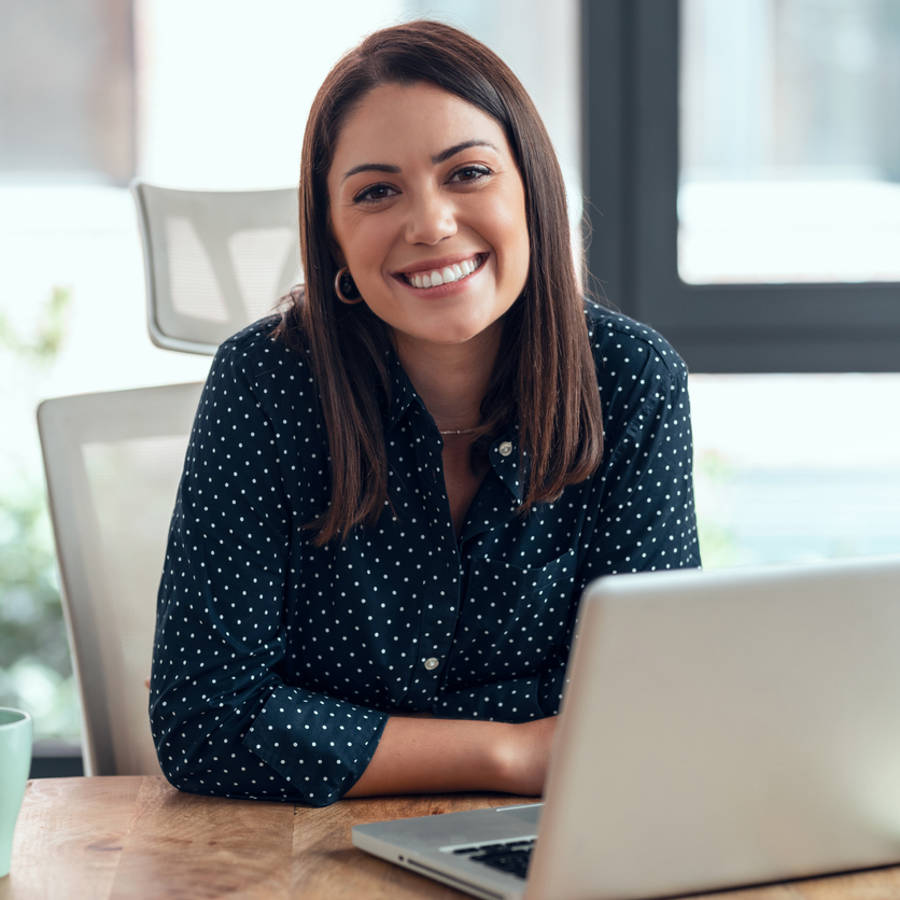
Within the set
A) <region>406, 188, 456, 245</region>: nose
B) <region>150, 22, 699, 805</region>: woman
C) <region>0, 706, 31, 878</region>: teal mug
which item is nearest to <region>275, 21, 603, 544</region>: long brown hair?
<region>150, 22, 699, 805</region>: woman

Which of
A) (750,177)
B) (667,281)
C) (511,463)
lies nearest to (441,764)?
(511,463)

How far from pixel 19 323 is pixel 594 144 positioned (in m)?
1.04

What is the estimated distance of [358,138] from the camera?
1.27 metres

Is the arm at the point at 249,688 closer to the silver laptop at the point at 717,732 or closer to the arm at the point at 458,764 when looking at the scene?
the arm at the point at 458,764

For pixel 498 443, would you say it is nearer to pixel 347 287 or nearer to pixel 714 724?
pixel 347 287

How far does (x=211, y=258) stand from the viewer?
5.06 feet

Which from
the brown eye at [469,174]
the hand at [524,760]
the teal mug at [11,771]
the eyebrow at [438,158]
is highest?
the eyebrow at [438,158]

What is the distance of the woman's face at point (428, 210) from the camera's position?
1.25m

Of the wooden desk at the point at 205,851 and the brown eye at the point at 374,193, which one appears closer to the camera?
the wooden desk at the point at 205,851

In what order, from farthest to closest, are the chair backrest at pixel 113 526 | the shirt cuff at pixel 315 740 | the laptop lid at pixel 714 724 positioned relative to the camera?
the chair backrest at pixel 113 526
the shirt cuff at pixel 315 740
the laptop lid at pixel 714 724

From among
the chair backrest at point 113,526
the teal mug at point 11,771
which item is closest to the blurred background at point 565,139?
the chair backrest at point 113,526

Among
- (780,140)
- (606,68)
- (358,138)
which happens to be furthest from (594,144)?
(358,138)

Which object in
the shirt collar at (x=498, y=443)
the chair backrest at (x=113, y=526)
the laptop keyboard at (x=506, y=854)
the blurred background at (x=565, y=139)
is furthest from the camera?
the blurred background at (x=565, y=139)

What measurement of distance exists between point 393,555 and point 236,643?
188mm
